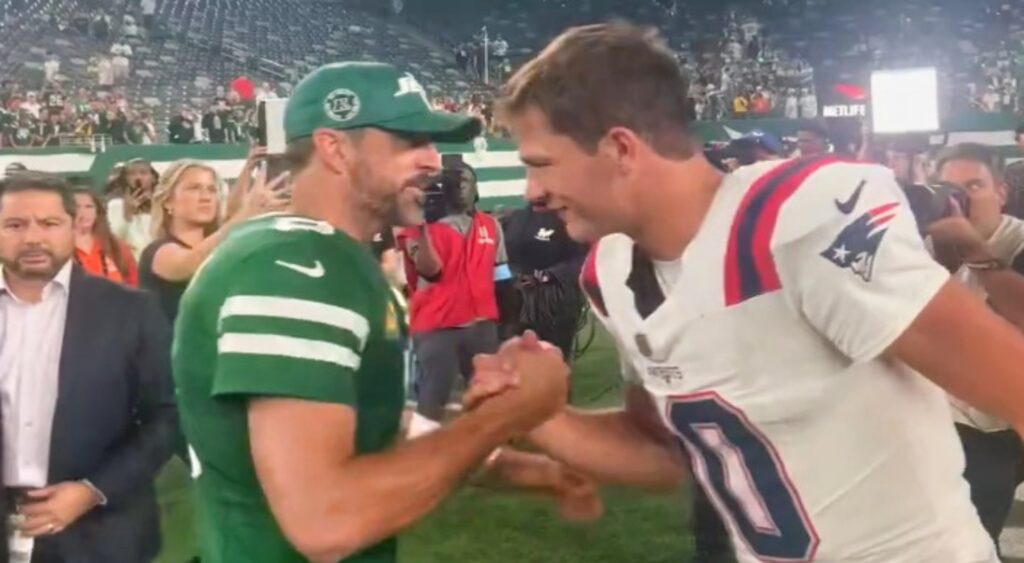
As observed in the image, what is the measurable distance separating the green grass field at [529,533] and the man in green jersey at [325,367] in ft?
9.34

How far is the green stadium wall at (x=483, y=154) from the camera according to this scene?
10.9m

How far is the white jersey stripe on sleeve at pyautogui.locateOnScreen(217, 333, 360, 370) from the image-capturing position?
5.12 ft

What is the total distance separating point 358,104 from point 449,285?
4.21m

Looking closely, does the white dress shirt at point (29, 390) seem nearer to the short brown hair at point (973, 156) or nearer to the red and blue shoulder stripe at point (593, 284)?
the red and blue shoulder stripe at point (593, 284)

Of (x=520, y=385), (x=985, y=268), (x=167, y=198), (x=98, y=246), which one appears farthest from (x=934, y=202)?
(x=98, y=246)

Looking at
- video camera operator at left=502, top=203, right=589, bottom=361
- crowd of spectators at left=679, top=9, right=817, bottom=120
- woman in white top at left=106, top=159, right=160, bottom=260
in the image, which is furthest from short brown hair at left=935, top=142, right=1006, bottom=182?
crowd of spectators at left=679, top=9, right=817, bottom=120

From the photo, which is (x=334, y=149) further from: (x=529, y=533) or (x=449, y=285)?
(x=449, y=285)

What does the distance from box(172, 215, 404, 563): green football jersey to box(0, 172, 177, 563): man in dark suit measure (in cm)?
113

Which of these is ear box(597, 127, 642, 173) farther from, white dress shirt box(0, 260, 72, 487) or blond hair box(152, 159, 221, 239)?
blond hair box(152, 159, 221, 239)

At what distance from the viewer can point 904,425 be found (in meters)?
1.55

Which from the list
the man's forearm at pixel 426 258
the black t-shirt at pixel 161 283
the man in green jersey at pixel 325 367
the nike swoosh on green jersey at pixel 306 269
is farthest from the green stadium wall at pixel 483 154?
the nike swoosh on green jersey at pixel 306 269

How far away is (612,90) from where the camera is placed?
1.59 metres

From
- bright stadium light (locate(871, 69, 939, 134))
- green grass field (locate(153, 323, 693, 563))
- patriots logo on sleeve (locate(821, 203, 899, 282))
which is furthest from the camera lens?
bright stadium light (locate(871, 69, 939, 134))

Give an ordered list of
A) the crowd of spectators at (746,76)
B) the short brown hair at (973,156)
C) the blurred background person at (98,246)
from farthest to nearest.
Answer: the crowd of spectators at (746,76), the blurred background person at (98,246), the short brown hair at (973,156)
